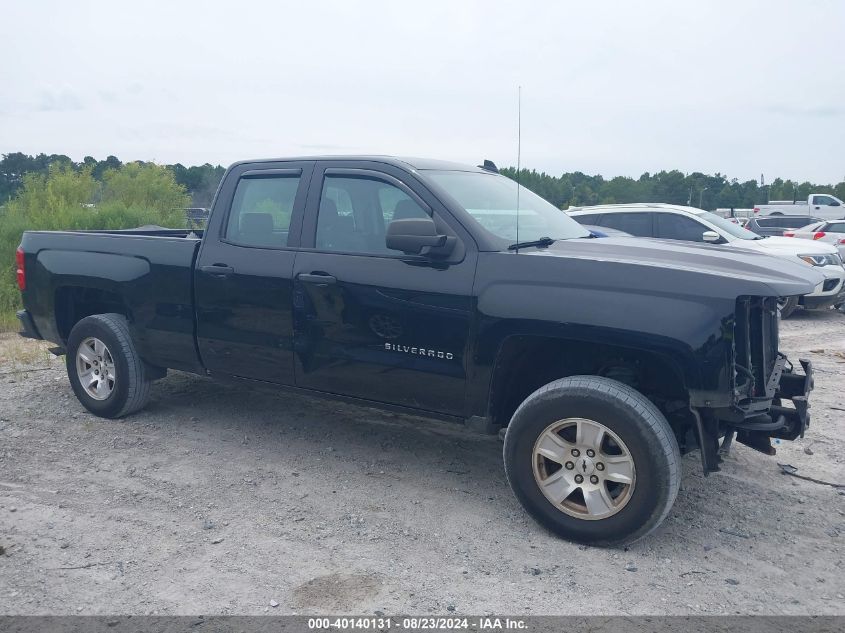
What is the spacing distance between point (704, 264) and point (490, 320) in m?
1.15

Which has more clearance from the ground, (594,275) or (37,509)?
(594,275)

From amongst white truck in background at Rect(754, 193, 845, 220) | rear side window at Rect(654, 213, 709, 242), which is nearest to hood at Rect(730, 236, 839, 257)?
rear side window at Rect(654, 213, 709, 242)

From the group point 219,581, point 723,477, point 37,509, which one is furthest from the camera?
point 723,477

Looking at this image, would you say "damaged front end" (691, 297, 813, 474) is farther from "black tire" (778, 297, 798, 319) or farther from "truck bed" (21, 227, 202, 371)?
"truck bed" (21, 227, 202, 371)

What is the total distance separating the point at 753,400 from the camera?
12.2ft

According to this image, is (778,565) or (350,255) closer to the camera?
(778,565)

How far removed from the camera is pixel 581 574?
3525mm

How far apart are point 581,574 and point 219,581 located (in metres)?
1.68

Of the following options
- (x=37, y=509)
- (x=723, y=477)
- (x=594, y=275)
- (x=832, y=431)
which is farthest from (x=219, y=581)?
(x=832, y=431)

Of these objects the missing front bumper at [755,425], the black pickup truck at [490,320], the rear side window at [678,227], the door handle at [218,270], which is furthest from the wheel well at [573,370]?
the rear side window at [678,227]

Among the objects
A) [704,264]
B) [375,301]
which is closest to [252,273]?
[375,301]

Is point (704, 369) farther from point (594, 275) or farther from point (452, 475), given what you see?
point (452, 475)

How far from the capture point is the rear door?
4.73 m

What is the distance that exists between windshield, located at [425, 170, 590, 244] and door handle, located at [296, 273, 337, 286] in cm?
85
